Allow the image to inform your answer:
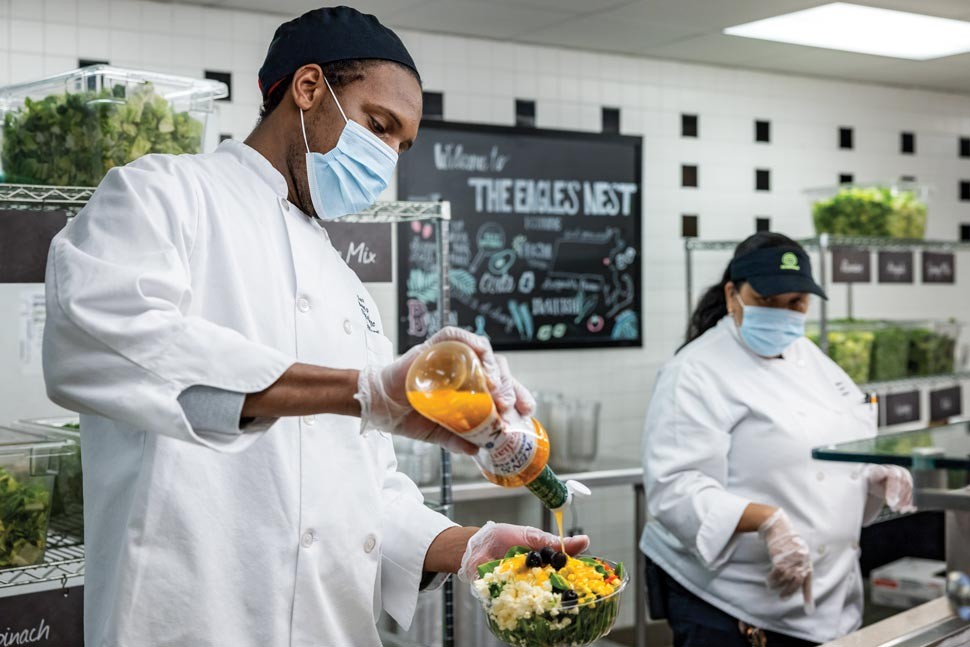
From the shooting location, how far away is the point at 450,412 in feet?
3.96

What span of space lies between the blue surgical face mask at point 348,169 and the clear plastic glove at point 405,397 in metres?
0.56

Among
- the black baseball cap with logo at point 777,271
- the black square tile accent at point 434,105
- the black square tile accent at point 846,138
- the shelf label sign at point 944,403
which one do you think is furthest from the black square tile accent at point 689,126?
the black baseball cap with logo at point 777,271

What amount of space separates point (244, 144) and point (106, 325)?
0.61 metres

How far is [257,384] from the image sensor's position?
127 centimetres

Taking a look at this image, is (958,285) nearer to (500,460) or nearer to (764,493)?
(764,493)

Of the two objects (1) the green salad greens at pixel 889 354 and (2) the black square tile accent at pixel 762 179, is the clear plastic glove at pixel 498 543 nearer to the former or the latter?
(1) the green salad greens at pixel 889 354

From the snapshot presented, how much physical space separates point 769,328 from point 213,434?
84.5 inches

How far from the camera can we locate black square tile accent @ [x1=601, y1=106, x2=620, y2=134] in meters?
5.23

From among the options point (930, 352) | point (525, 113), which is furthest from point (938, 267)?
point (525, 113)

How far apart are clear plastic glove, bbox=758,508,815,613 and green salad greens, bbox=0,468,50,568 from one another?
1734 mm

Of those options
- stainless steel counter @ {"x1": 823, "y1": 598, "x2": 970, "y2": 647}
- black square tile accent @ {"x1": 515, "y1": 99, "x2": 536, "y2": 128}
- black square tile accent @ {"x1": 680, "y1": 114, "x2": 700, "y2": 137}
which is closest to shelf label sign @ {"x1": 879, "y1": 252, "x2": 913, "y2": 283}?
black square tile accent @ {"x1": 680, "y1": 114, "x2": 700, "y2": 137}

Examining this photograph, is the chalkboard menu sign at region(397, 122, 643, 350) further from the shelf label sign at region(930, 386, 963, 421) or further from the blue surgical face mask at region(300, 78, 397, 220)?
the blue surgical face mask at region(300, 78, 397, 220)

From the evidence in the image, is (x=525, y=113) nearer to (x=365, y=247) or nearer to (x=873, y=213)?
(x=873, y=213)

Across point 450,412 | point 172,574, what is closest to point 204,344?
point 450,412
